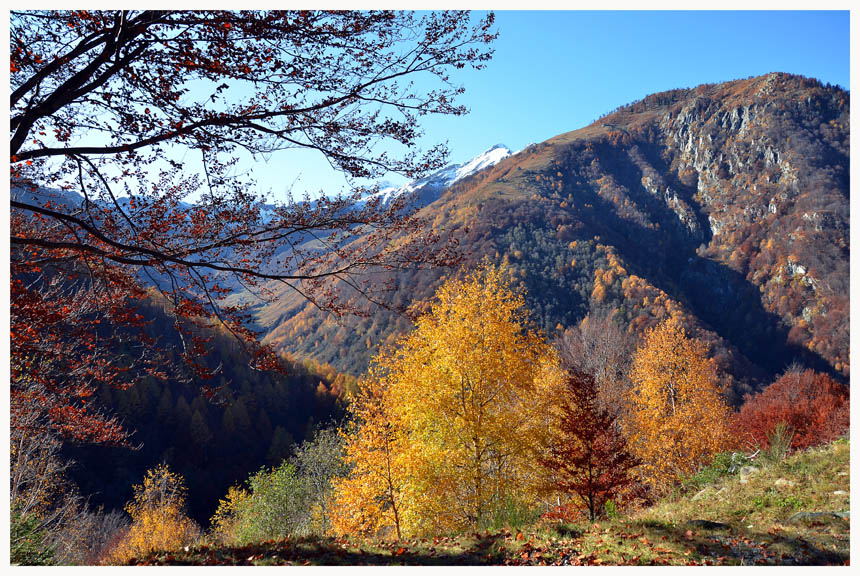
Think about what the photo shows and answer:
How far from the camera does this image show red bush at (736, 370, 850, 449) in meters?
13.9

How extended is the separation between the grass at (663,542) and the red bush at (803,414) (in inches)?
334

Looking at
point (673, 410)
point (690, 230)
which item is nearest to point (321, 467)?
point (673, 410)

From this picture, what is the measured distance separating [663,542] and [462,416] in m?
5.01

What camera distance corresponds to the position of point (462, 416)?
356 inches

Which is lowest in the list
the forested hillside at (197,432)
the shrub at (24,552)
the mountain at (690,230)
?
the forested hillside at (197,432)

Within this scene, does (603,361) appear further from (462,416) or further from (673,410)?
(462,416)

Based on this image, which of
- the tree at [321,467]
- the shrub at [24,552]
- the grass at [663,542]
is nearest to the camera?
the grass at [663,542]

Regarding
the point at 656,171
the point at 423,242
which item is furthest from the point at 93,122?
the point at 656,171

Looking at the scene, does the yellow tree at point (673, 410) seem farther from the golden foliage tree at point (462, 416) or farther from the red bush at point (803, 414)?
the golden foliage tree at point (462, 416)

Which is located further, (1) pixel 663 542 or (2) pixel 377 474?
(2) pixel 377 474

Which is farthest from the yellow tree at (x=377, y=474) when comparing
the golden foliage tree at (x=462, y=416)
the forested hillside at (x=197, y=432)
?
the forested hillside at (x=197, y=432)

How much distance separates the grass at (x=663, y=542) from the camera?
397 cm

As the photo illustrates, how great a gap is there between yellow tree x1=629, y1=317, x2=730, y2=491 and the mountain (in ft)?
104

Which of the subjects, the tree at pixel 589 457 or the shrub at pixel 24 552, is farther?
the tree at pixel 589 457
